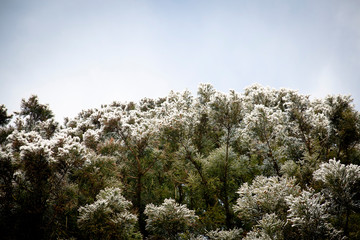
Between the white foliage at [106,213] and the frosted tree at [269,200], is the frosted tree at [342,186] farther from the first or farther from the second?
the white foliage at [106,213]

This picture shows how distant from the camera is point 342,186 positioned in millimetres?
10164

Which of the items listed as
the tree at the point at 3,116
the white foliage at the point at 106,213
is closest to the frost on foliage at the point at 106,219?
the white foliage at the point at 106,213

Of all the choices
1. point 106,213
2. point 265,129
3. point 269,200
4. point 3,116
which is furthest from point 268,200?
point 3,116

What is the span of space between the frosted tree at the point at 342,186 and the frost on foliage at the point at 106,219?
1133cm

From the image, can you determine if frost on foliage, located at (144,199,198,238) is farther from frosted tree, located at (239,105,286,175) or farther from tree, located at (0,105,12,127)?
tree, located at (0,105,12,127)

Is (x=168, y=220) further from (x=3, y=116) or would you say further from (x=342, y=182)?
(x=3, y=116)

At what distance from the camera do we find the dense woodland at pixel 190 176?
35.3 ft

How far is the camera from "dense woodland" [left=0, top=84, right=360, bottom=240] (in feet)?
35.3

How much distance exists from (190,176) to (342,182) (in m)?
11.0

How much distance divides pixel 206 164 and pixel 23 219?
1373 centimetres

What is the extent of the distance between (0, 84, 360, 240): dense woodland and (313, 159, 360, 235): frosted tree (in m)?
0.05

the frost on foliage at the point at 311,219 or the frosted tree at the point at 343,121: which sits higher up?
the frosted tree at the point at 343,121

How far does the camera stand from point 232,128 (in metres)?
16.7

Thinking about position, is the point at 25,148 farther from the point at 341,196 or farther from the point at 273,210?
the point at 341,196
